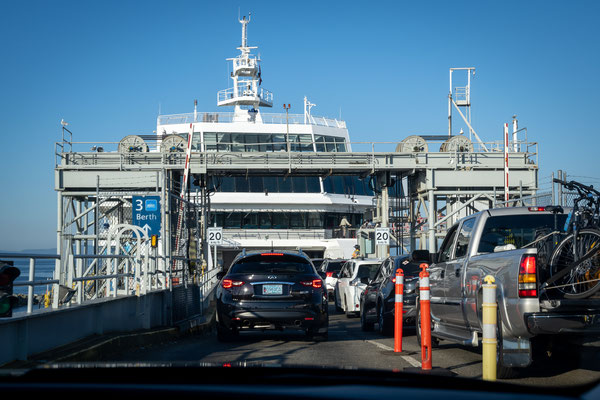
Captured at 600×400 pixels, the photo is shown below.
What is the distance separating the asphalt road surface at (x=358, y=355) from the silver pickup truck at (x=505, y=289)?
0.36m

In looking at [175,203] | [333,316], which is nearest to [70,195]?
[333,316]

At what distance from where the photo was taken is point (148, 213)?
1602 cm

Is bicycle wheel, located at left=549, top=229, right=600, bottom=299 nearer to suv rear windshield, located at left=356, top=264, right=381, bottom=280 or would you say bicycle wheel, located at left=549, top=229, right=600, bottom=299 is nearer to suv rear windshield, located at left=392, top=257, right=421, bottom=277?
suv rear windshield, located at left=392, top=257, right=421, bottom=277

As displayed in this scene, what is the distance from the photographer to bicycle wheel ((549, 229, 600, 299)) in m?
7.67

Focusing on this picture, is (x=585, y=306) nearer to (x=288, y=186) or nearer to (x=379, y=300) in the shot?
(x=379, y=300)

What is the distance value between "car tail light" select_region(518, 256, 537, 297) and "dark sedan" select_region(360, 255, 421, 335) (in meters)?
5.79

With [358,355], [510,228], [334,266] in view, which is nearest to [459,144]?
[334,266]

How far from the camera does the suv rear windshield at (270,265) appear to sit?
42.9ft

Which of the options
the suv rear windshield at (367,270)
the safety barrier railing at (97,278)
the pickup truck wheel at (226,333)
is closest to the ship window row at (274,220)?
the suv rear windshield at (367,270)

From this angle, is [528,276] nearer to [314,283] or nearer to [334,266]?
[314,283]

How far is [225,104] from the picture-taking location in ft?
165

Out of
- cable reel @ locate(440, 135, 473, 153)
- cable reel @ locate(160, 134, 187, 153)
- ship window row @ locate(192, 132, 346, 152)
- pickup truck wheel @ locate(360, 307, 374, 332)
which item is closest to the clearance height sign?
pickup truck wheel @ locate(360, 307, 374, 332)

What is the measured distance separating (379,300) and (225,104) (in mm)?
36998

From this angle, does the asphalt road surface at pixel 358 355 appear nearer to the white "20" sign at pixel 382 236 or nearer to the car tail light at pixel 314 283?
the car tail light at pixel 314 283
